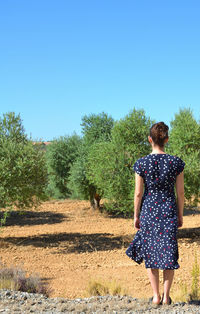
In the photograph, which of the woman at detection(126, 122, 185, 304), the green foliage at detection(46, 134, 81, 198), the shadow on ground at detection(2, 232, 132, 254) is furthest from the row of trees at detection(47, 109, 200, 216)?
the green foliage at detection(46, 134, 81, 198)

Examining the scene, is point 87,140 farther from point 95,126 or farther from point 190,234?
point 190,234

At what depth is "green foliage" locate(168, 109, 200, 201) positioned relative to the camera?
48.9ft

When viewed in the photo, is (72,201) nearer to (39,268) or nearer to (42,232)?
(42,232)

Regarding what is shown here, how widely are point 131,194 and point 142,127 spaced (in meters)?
2.92

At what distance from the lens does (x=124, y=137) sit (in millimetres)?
15352

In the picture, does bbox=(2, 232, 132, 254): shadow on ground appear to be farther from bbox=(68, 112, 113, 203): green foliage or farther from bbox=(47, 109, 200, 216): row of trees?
bbox=(68, 112, 113, 203): green foliage

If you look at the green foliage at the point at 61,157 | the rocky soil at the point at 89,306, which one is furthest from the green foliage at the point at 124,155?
the green foliage at the point at 61,157

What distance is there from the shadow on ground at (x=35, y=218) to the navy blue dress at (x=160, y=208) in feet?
54.4

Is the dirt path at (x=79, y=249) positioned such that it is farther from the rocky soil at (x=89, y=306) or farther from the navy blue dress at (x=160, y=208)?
the navy blue dress at (x=160, y=208)

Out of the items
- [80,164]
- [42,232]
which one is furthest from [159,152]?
[80,164]

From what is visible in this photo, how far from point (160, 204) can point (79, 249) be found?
10297 millimetres

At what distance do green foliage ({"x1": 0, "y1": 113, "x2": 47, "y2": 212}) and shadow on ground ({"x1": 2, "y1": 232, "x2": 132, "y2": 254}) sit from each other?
6.78 feet

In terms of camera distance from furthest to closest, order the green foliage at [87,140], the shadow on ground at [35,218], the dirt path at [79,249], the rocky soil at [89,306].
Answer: the green foliage at [87,140]
the shadow on ground at [35,218]
the dirt path at [79,249]
the rocky soil at [89,306]

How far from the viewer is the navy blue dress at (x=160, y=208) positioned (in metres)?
5.12
